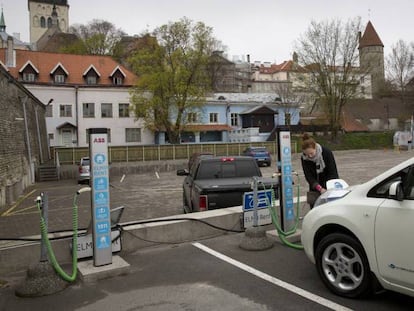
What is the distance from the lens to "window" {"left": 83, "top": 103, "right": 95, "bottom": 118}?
48.0 m

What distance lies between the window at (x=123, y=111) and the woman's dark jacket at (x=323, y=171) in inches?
1768

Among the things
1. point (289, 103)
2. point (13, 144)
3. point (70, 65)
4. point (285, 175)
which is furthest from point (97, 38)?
point (285, 175)

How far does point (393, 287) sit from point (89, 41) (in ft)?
240

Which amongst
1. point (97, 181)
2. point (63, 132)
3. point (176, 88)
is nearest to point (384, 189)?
point (97, 181)

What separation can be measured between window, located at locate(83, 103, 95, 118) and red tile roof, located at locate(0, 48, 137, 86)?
2954mm

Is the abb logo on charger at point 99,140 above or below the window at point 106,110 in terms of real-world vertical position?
below

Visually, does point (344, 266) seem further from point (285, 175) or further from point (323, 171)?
point (285, 175)

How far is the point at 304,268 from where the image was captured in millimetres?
5418

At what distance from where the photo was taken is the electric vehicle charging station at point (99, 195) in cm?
541

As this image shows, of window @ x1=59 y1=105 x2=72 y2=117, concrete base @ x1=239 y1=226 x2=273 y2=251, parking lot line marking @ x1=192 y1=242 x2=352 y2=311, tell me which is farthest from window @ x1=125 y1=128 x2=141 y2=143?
concrete base @ x1=239 y1=226 x2=273 y2=251

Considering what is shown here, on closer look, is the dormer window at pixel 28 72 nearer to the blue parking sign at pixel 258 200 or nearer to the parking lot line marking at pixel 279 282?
the blue parking sign at pixel 258 200

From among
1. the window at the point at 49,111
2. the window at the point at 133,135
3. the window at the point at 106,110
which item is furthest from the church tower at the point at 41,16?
the window at the point at 133,135

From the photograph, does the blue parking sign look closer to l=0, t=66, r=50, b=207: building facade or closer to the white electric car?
the white electric car

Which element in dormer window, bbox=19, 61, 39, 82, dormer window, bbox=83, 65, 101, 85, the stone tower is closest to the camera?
dormer window, bbox=19, 61, 39, 82
